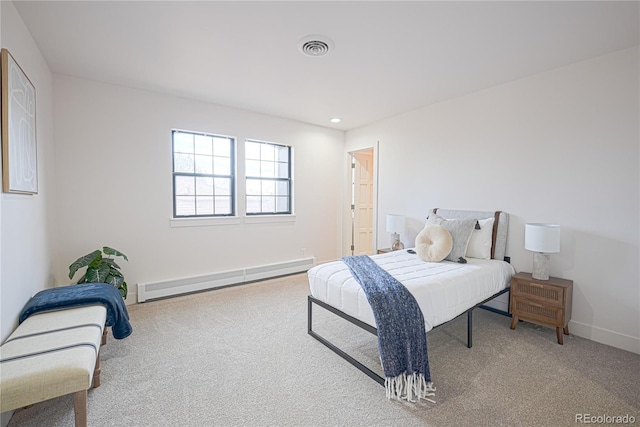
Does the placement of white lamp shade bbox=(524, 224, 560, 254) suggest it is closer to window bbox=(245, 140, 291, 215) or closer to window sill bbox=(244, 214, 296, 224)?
window sill bbox=(244, 214, 296, 224)

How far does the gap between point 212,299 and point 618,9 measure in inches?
180

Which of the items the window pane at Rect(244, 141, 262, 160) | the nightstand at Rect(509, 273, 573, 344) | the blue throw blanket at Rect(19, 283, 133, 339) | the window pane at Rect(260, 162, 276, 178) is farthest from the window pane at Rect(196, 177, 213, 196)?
the nightstand at Rect(509, 273, 573, 344)

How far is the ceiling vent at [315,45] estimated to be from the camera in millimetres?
2338

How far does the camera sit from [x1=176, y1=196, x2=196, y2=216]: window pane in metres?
3.94

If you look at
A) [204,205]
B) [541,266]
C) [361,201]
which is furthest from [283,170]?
[541,266]

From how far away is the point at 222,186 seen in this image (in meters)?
4.29

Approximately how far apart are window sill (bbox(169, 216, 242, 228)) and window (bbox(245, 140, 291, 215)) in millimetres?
326

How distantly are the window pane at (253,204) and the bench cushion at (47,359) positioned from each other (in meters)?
2.82

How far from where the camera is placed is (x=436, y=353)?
244 cm

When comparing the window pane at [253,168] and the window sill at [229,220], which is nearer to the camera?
the window sill at [229,220]

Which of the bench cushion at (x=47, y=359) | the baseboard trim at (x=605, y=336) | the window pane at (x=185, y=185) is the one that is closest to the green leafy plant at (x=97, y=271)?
the bench cushion at (x=47, y=359)

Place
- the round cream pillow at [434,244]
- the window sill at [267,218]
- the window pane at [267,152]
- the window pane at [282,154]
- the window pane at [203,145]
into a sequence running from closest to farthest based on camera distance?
the round cream pillow at [434,244] → the window pane at [203,145] → the window sill at [267,218] → the window pane at [267,152] → the window pane at [282,154]

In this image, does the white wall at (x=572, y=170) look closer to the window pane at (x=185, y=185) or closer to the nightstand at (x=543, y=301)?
the nightstand at (x=543, y=301)
